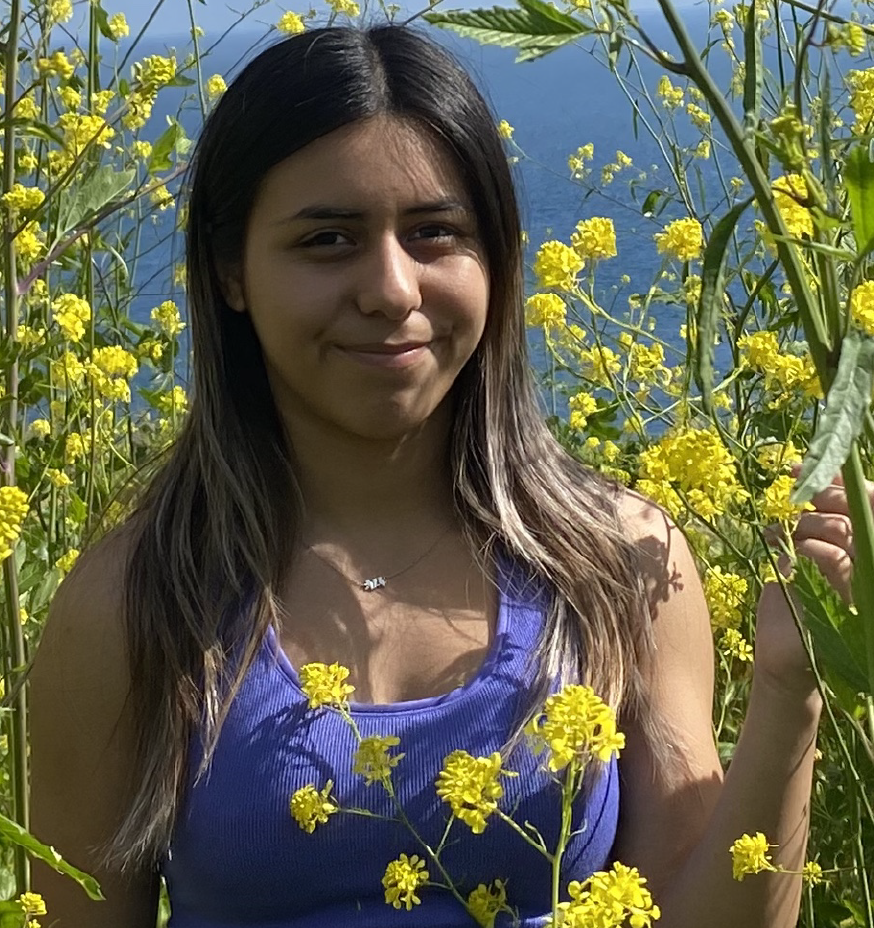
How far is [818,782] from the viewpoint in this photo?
1.53 metres

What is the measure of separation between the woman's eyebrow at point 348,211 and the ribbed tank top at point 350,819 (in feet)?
1.25

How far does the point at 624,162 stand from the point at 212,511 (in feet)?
5.78

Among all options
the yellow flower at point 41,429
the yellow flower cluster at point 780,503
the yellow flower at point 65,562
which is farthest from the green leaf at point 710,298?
the yellow flower at point 41,429

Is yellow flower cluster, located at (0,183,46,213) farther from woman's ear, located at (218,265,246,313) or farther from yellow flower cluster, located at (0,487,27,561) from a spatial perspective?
yellow flower cluster, located at (0,487,27,561)

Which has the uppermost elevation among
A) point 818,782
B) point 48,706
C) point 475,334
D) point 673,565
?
point 475,334

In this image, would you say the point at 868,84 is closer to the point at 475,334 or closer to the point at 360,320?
the point at 475,334

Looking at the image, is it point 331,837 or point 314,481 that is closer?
point 331,837

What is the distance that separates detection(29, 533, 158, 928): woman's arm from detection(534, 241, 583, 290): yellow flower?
491 millimetres

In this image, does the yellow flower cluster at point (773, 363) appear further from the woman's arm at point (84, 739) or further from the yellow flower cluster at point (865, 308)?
the woman's arm at point (84, 739)

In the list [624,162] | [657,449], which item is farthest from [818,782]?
[624,162]

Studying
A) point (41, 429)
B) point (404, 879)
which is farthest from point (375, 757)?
point (41, 429)

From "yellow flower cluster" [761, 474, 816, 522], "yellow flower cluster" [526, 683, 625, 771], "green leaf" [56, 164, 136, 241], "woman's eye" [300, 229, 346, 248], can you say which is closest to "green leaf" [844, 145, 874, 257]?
"yellow flower cluster" [526, 683, 625, 771]

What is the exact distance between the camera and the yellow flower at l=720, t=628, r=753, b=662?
4.62ft

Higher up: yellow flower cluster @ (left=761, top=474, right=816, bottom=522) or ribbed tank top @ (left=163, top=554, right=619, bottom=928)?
yellow flower cluster @ (left=761, top=474, right=816, bottom=522)
